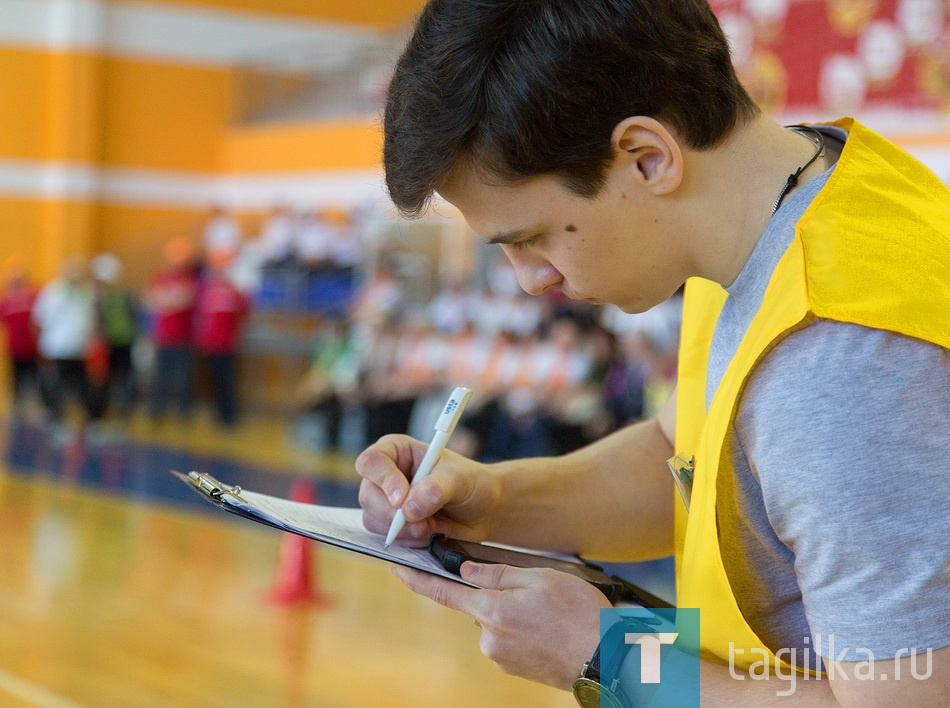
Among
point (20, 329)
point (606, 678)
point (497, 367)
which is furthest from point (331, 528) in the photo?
point (20, 329)

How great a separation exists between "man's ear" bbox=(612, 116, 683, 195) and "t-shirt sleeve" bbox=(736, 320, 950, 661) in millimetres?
231

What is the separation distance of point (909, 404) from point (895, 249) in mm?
158

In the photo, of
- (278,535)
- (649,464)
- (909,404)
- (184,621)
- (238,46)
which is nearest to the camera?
(909,404)

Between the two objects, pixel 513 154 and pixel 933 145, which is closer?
pixel 513 154

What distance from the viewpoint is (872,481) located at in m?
0.89

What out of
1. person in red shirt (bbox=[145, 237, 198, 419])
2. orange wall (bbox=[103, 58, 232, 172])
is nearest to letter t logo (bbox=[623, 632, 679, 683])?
person in red shirt (bbox=[145, 237, 198, 419])

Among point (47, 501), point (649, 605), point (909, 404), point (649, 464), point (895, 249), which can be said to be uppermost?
point (895, 249)

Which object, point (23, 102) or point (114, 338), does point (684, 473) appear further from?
point (23, 102)

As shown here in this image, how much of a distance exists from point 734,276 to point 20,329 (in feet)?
33.3

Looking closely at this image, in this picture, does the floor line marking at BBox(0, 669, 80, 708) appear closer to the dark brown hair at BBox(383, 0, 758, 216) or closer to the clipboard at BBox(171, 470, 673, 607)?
the clipboard at BBox(171, 470, 673, 607)

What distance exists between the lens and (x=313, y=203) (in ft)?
45.0

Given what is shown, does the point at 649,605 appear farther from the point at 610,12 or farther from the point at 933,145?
the point at 933,145

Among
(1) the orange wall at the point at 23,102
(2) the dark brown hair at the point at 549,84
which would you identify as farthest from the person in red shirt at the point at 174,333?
(2) the dark brown hair at the point at 549,84

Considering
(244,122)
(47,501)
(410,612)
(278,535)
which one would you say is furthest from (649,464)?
(244,122)
